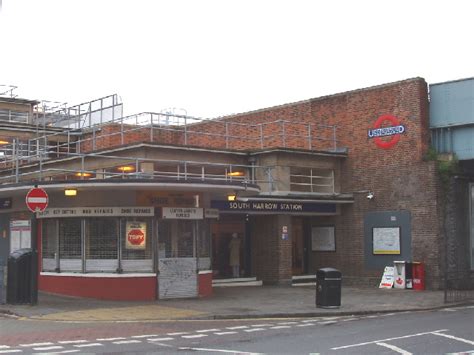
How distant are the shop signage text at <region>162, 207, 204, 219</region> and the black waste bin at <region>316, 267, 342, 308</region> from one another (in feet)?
15.5

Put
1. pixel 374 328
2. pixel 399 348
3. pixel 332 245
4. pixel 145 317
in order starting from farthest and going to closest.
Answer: pixel 332 245 → pixel 145 317 → pixel 374 328 → pixel 399 348

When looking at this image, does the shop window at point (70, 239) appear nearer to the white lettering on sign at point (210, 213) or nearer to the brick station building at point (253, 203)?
the brick station building at point (253, 203)

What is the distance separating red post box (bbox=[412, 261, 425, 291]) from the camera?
85.3 feet

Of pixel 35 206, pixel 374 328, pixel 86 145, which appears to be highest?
pixel 86 145

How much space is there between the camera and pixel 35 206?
18375 mm

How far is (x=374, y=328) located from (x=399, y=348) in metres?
3.11

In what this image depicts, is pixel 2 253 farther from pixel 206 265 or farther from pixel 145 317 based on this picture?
pixel 145 317

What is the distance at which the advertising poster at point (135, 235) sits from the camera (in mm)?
20875

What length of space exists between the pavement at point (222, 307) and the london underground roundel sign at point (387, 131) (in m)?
6.68

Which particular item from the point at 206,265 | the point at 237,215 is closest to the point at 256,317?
the point at 206,265

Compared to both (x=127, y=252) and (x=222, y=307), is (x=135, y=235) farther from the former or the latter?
(x=222, y=307)

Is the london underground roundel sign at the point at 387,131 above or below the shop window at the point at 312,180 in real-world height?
above

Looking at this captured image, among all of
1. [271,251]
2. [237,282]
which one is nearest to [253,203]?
[271,251]

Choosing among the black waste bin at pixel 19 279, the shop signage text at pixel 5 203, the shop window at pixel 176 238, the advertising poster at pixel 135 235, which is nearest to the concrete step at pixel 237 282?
the shop window at pixel 176 238
